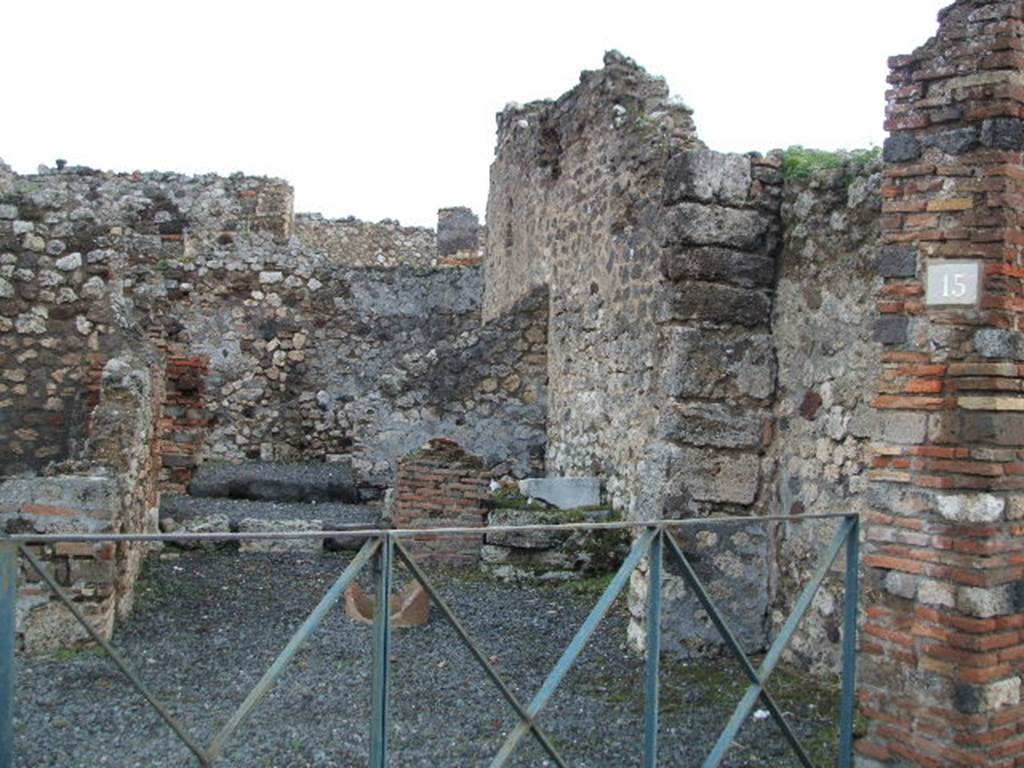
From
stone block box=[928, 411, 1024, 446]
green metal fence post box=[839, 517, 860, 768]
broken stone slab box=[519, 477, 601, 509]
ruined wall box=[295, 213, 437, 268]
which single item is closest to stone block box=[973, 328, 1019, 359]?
stone block box=[928, 411, 1024, 446]

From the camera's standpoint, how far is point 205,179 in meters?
18.1

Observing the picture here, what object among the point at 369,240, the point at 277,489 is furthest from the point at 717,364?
the point at 369,240

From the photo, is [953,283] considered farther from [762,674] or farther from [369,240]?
[369,240]

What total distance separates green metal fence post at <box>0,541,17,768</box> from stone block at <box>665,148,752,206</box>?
4463 millimetres

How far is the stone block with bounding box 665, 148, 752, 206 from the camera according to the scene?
6000 mm

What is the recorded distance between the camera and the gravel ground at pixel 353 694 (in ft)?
15.0

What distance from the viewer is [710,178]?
6008 mm

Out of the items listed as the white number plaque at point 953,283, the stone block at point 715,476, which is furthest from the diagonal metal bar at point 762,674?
the stone block at point 715,476

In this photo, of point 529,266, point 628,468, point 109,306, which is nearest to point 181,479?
point 109,306

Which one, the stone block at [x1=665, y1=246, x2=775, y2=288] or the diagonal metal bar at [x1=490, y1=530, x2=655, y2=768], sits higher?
the stone block at [x1=665, y1=246, x2=775, y2=288]

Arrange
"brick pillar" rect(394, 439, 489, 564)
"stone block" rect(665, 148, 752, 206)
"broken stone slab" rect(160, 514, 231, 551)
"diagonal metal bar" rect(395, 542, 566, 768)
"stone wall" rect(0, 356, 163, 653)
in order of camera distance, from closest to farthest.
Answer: "diagonal metal bar" rect(395, 542, 566, 768), "stone wall" rect(0, 356, 163, 653), "stone block" rect(665, 148, 752, 206), "broken stone slab" rect(160, 514, 231, 551), "brick pillar" rect(394, 439, 489, 564)

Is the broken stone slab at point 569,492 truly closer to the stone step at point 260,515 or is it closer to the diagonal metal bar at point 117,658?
the stone step at point 260,515

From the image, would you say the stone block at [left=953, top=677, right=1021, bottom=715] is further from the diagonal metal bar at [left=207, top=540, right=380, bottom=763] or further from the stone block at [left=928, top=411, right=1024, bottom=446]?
the diagonal metal bar at [left=207, top=540, right=380, bottom=763]

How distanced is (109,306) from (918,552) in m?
6.23
